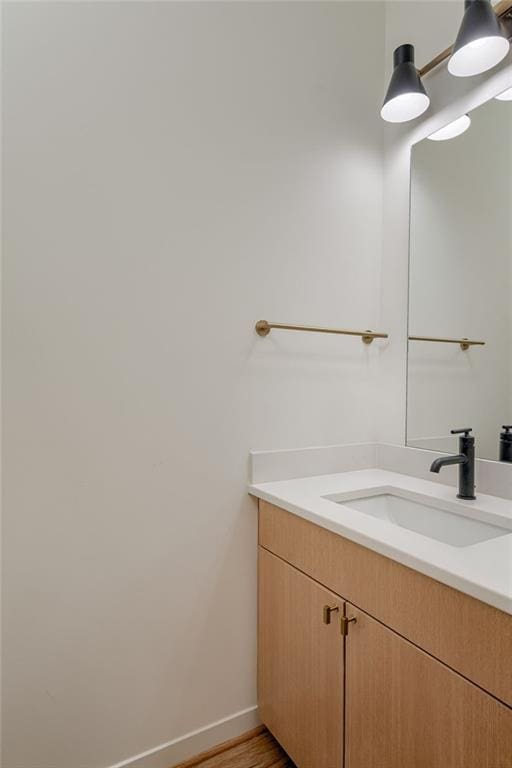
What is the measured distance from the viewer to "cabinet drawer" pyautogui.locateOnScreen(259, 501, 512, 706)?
677 mm

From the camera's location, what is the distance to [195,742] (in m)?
1.27

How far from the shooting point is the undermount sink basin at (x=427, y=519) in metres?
1.10

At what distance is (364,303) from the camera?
5.36 ft

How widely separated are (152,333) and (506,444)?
3.58 ft

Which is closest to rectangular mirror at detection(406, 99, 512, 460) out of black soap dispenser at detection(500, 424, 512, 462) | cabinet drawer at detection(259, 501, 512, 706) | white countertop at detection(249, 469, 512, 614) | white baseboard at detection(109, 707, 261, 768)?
black soap dispenser at detection(500, 424, 512, 462)

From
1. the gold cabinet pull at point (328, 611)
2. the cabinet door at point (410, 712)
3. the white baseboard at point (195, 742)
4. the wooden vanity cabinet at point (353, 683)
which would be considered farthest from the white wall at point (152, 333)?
the cabinet door at point (410, 712)

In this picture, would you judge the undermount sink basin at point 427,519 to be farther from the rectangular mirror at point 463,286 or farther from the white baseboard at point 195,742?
the white baseboard at point 195,742

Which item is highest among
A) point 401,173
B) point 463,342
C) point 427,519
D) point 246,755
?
point 401,173

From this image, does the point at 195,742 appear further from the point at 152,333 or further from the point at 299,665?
the point at 152,333

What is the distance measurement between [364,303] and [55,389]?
1.15 meters

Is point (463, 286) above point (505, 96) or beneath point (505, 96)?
beneath

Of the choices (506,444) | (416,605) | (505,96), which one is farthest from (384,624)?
(505,96)

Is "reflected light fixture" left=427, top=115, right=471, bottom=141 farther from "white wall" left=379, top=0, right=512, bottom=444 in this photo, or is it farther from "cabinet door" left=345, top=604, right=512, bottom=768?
"cabinet door" left=345, top=604, right=512, bottom=768

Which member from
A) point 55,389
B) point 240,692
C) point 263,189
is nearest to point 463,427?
point 263,189
